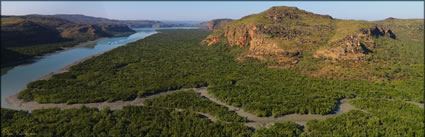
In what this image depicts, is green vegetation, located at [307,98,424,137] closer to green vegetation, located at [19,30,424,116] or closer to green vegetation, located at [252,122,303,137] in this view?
green vegetation, located at [252,122,303,137]

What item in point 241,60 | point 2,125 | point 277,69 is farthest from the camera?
point 241,60

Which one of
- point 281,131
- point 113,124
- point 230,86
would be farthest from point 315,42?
point 113,124

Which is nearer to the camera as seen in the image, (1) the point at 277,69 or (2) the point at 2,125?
(2) the point at 2,125

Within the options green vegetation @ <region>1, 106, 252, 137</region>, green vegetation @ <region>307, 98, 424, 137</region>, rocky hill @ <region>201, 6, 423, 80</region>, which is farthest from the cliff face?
green vegetation @ <region>1, 106, 252, 137</region>

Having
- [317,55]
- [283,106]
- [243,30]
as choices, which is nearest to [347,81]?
[317,55]

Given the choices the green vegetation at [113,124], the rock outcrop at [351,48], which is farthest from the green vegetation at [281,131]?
the rock outcrop at [351,48]

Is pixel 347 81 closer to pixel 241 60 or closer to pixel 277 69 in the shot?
pixel 277 69
